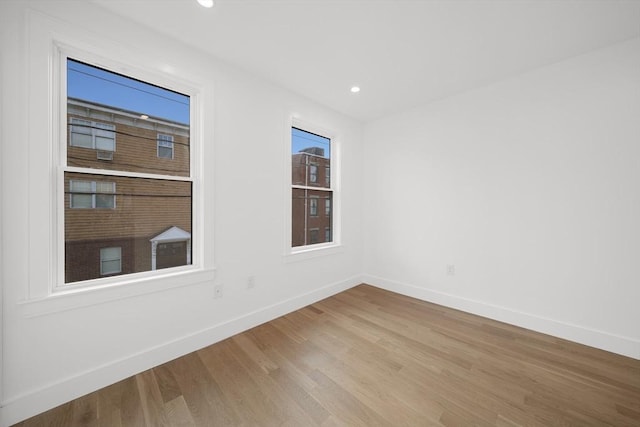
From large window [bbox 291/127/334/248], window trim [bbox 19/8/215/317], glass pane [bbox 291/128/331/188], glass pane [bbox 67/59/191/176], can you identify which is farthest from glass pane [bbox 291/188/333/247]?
window trim [bbox 19/8/215/317]

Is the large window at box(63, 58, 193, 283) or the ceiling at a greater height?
the ceiling

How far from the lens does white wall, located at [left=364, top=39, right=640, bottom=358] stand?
2102 mm

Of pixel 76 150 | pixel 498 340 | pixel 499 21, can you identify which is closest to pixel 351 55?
pixel 499 21

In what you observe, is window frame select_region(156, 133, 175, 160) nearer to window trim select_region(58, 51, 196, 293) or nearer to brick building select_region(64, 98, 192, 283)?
brick building select_region(64, 98, 192, 283)

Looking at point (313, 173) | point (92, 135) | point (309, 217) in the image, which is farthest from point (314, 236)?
point (92, 135)

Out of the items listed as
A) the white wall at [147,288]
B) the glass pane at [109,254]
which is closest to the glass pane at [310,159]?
the white wall at [147,288]

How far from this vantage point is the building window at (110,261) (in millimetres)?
1797

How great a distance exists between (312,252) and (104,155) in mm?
2271

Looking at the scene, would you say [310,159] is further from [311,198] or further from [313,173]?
[311,198]

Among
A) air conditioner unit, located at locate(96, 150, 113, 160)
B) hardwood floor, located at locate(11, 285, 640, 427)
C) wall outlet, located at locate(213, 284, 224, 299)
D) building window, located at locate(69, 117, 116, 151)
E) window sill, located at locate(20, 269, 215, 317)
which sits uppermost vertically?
building window, located at locate(69, 117, 116, 151)

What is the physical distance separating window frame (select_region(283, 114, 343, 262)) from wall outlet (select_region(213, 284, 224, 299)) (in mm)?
812

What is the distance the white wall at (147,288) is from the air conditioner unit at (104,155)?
0.26 metres

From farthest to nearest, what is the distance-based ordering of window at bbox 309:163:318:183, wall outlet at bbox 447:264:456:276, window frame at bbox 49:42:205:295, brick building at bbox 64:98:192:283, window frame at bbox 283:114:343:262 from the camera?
window at bbox 309:163:318:183 → wall outlet at bbox 447:264:456:276 → window frame at bbox 283:114:343:262 → brick building at bbox 64:98:192:283 → window frame at bbox 49:42:205:295

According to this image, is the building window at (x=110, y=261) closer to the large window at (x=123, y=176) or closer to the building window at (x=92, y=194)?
the large window at (x=123, y=176)
